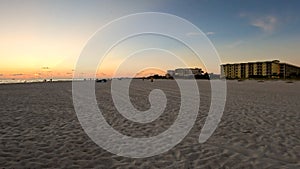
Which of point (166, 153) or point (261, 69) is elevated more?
point (261, 69)

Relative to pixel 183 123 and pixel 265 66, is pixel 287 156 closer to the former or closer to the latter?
pixel 183 123

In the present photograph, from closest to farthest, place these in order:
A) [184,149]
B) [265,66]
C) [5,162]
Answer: [5,162] < [184,149] < [265,66]

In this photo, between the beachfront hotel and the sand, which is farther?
the beachfront hotel

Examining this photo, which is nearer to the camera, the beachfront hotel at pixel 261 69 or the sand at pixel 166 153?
the sand at pixel 166 153

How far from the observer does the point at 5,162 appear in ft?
21.2

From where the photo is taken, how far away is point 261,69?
170m

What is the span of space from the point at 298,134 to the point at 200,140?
3.65 metres

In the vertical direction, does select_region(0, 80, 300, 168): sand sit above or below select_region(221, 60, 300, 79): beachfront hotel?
below

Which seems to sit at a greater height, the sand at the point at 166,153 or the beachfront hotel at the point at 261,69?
the beachfront hotel at the point at 261,69

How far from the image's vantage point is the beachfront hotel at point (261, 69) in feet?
525

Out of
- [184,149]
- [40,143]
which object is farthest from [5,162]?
[184,149]

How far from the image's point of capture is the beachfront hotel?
525 feet

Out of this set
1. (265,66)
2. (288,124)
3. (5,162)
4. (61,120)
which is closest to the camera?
(5,162)

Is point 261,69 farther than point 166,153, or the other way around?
point 261,69
